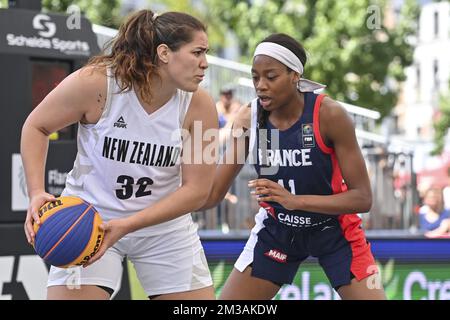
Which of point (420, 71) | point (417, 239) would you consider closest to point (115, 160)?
point (417, 239)

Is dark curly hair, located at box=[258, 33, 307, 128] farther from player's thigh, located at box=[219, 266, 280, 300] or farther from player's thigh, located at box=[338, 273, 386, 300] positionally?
player's thigh, located at box=[338, 273, 386, 300]

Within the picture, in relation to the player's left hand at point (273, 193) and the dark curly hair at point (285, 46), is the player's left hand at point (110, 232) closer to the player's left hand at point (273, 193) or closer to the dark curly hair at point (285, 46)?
the player's left hand at point (273, 193)

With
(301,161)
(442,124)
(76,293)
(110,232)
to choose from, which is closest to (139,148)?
(110,232)

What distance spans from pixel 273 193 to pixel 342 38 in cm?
2090

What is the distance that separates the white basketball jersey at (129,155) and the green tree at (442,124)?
28375 millimetres

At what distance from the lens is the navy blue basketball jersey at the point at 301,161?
5148mm

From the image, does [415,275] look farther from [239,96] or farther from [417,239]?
[239,96]

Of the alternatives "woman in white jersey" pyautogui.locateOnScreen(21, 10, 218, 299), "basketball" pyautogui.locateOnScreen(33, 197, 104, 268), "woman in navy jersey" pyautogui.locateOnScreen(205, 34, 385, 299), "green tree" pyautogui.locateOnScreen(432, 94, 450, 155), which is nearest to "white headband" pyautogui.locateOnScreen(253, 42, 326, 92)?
"woman in navy jersey" pyautogui.locateOnScreen(205, 34, 385, 299)

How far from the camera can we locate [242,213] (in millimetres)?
9977

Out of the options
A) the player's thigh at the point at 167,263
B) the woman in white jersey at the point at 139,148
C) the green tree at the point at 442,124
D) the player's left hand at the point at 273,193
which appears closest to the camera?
the woman in white jersey at the point at 139,148

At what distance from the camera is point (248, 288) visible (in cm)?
531

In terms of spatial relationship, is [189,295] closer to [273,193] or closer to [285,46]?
[273,193]

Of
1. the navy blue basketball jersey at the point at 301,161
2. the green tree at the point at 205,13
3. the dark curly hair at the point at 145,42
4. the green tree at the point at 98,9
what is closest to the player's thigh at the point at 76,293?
the dark curly hair at the point at 145,42
